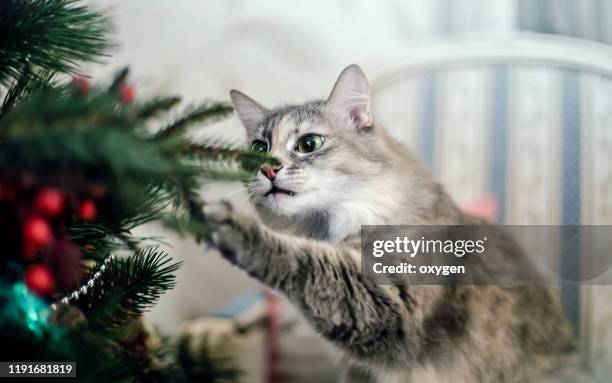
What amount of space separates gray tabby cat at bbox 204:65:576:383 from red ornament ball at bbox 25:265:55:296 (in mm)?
202

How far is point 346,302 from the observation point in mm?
647

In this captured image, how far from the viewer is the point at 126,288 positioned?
1.69ft

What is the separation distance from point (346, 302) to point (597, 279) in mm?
456

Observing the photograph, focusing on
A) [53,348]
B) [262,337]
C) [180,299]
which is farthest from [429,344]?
[180,299]

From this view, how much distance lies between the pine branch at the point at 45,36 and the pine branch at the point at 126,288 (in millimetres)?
249

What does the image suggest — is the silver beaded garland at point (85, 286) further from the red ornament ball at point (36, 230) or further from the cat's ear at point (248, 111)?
the cat's ear at point (248, 111)

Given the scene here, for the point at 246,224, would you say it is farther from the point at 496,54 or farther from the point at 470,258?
the point at 496,54

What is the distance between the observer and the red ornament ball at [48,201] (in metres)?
0.36

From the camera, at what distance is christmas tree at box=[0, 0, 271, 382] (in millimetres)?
328

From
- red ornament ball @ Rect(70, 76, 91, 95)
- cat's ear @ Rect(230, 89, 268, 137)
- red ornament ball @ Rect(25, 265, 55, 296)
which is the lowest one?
red ornament ball @ Rect(25, 265, 55, 296)

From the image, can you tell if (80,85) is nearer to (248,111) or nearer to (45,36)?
(45,36)

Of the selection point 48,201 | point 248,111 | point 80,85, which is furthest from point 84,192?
point 248,111

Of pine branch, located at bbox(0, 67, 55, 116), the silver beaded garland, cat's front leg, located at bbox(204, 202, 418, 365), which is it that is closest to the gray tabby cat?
cat's front leg, located at bbox(204, 202, 418, 365)

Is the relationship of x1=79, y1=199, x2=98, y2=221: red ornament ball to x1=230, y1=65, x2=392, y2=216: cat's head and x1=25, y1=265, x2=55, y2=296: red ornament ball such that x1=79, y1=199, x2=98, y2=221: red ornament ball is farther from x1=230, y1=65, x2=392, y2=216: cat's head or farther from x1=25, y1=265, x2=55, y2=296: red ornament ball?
x1=230, y1=65, x2=392, y2=216: cat's head
